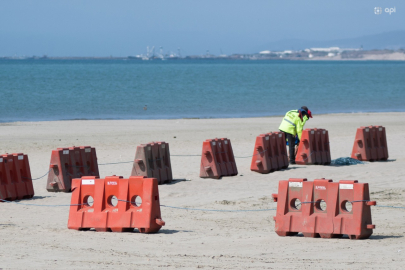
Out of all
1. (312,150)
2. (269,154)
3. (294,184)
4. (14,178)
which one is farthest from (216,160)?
(294,184)

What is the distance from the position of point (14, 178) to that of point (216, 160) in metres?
4.59

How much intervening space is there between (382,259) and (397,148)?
13.6m

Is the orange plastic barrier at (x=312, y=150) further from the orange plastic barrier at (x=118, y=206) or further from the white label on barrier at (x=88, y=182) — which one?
the white label on barrier at (x=88, y=182)

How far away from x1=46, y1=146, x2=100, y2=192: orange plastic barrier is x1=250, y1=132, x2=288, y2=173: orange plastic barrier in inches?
156

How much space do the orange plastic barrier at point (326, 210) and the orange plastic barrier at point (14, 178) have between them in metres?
5.70

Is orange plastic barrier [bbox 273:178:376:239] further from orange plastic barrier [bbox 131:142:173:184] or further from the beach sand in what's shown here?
orange plastic barrier [bbox 131:142:173:184]

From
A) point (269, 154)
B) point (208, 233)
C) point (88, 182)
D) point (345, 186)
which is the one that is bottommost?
point (269, 154)

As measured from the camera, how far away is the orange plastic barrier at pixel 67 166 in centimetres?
1310

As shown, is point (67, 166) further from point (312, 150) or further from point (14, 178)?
point (312, 150)

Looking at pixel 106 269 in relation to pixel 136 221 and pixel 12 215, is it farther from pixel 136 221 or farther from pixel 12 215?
pixel 12 215

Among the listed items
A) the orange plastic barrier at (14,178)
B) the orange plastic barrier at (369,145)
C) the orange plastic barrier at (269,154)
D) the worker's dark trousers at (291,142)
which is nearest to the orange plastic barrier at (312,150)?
the worker's dark trousers at (291,142)

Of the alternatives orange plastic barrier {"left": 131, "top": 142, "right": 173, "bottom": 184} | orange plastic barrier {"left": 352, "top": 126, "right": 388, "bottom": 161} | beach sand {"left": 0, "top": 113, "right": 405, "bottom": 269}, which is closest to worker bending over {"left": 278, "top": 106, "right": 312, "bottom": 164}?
beach sand {"left": 0, "top": 113, "right": 405, "bottom": 269}

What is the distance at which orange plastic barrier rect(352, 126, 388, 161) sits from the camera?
1733 centimetres

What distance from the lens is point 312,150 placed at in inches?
655
